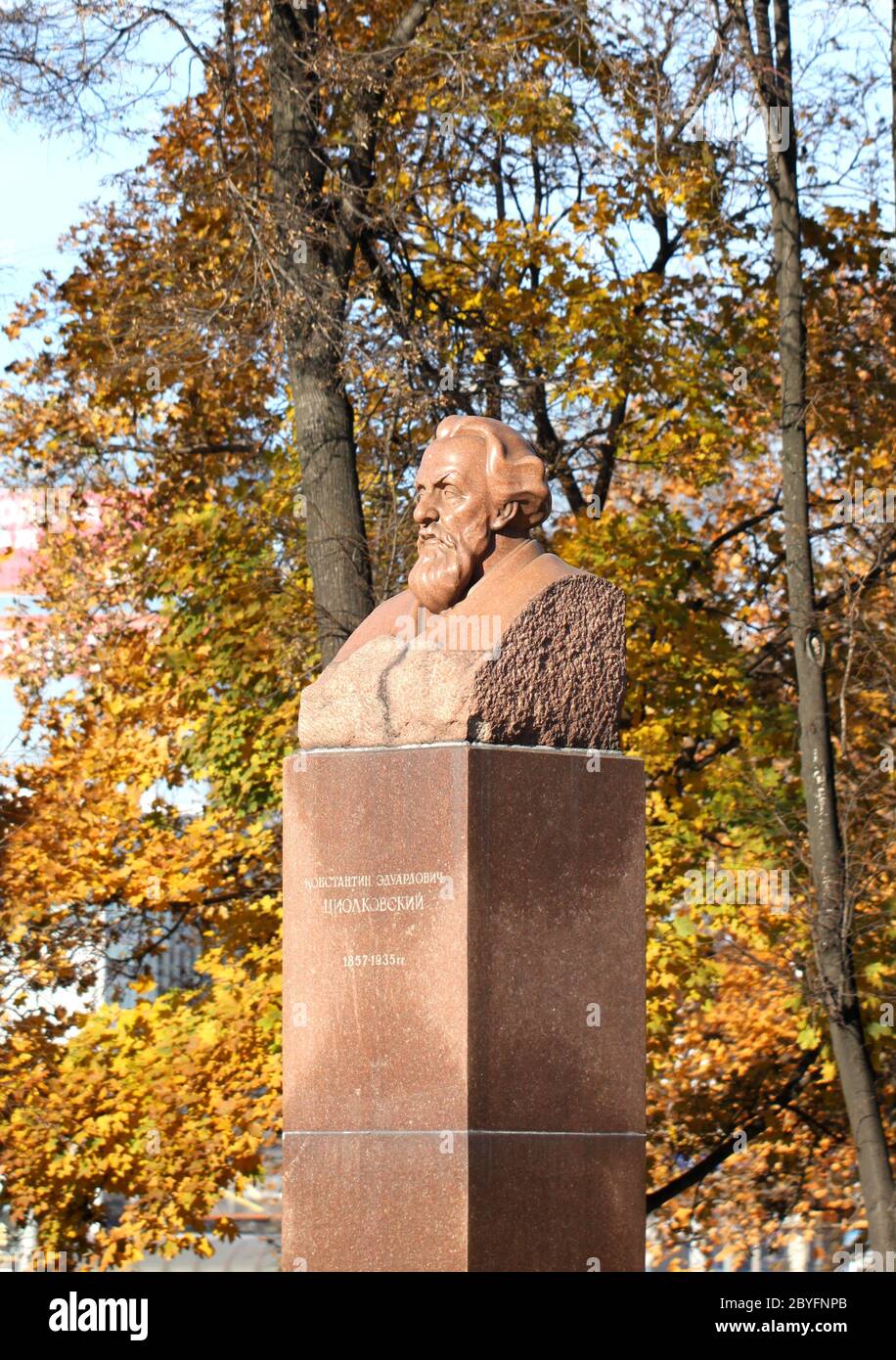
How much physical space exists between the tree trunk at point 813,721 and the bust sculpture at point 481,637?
511 cm

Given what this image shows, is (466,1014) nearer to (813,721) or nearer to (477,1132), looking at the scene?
(477,1132)

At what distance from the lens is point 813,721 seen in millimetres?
11984

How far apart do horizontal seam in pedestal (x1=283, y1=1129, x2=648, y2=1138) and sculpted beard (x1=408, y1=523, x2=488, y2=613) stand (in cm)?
168

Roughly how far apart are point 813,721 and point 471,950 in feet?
20.1

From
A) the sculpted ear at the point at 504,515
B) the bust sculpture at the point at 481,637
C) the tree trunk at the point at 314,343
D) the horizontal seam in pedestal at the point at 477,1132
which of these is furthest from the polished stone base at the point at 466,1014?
the tree trunk at the point at 314,343

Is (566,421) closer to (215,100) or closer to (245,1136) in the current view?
(215,100)

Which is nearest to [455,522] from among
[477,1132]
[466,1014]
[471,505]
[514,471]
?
[471,505]

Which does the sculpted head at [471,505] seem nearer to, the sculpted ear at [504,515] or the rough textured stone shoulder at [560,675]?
the sculpted ear at [504,515]

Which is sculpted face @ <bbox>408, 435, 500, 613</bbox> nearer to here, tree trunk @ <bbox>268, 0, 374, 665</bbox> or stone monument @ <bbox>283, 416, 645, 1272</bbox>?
stone monument @ <bbox>283, 416, 645, 1272</bbox>

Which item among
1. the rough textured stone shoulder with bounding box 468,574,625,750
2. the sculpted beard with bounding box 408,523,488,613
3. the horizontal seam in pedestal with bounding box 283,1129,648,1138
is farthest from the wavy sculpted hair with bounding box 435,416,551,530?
the horizontal seam in pedestal with bounding box 283,1129,648,1138

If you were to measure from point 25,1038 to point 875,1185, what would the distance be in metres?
4.73

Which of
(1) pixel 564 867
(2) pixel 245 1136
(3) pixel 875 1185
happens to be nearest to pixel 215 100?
(2) pixel 245 1136

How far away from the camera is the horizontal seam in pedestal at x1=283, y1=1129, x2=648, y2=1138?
6.16 meters

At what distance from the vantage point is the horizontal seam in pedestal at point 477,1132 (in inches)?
242
